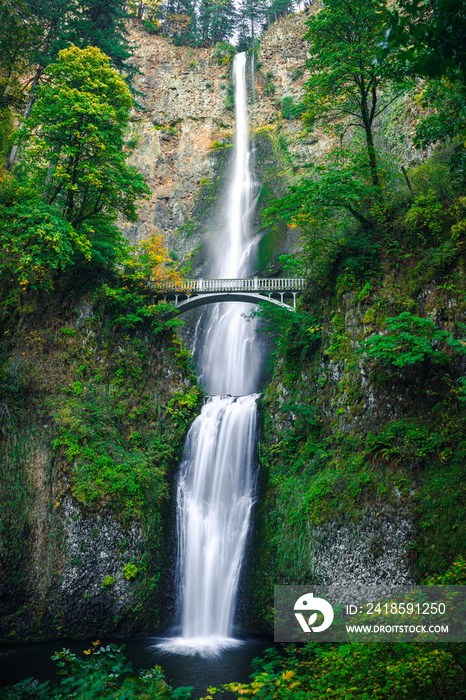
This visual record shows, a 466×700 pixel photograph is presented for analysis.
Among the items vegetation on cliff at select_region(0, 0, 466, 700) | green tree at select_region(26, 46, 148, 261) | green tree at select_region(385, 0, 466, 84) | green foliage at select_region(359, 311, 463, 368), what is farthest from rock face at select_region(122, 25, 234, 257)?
green tree at select_region(385, 0, 466, 84)

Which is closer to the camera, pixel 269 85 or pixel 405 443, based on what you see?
pixel 405 443

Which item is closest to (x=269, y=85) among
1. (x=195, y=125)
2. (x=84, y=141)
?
(x=195, y=125)

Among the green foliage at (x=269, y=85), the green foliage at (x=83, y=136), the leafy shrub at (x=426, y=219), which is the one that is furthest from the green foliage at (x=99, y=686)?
the green foliage at (x=269, y=85)

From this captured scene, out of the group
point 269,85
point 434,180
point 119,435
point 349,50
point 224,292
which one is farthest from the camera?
point 269,85

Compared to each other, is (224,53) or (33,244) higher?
(224,53)

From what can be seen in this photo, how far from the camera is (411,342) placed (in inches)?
395

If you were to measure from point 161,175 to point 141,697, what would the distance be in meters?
37.4

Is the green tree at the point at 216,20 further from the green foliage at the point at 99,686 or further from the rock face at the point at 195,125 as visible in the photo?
the green foliage at the point at 99,686

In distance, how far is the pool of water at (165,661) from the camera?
31.6ft

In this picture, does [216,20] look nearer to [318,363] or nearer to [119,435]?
[318,363]

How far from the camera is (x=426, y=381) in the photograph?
410 inches

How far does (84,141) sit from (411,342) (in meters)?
13.2

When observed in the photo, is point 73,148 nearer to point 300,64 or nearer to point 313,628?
point 313,628

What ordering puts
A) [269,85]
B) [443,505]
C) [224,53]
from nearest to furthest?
1. [443,505]
2. [269,85]
3. [224,53]
